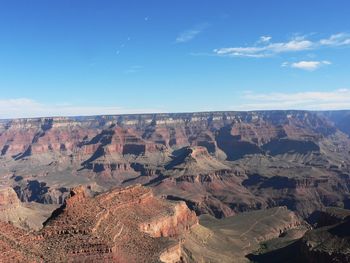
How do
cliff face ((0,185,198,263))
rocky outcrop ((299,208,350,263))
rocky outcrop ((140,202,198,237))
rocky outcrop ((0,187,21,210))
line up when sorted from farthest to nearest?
rocky outcrop ((0,187,21,210)) < rocky outcrop ((140,202,198,237)) < rocky outcrop ((299,208,350,263)) < cliff face ((0,185,198,263))

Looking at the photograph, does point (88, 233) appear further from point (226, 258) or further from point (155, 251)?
point (226, 258)

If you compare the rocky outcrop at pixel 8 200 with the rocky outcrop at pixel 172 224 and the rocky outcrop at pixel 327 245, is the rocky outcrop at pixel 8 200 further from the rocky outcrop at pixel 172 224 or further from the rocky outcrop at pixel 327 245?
the rocky outcrop at pixel 327 245

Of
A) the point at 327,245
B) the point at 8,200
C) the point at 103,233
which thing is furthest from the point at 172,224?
the point at 8,200

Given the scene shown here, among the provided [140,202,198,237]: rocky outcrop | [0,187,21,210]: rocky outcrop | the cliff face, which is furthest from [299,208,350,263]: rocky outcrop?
[0,187,21,210]: rocky outcrop

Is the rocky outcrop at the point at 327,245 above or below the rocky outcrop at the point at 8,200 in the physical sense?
above

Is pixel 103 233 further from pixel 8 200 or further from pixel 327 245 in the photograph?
pixel 8 200

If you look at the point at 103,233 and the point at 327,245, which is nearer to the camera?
the point at 103,233

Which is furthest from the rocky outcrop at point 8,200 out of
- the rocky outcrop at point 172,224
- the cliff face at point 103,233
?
the cliff face at point 103,233

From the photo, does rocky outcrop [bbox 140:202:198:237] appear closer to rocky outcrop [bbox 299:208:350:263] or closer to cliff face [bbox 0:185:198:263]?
cliff face [bbox 0:185:198:263]

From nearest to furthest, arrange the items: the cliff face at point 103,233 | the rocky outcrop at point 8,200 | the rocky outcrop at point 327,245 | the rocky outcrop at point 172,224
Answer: the cliff face at point 103,233
the rocky outcrop at point 327,245
the rocky outcrop at point 172,224
the rocky outcrop at point 8,200

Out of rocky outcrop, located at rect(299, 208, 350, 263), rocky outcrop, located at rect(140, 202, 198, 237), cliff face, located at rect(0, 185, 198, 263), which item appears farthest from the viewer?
rocky outcrop, located at rect(140, 202, 198, 237)

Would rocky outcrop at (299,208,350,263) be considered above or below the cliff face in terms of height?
below
